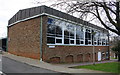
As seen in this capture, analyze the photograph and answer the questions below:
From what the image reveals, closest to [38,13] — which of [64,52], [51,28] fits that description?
[51,28]

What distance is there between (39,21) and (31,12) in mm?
2048

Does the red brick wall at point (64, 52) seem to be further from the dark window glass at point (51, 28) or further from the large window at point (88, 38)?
the large window at point (88, 38)

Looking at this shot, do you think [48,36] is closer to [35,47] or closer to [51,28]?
[51,28]

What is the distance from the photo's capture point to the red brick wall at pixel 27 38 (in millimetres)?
15648

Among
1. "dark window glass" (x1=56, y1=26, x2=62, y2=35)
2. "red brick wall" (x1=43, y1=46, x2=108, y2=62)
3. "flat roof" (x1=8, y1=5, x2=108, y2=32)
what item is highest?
"flat roof" (x1=8, y1=5, x2=108, y2=32)

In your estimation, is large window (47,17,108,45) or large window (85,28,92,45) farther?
large window (85,28,92,45)

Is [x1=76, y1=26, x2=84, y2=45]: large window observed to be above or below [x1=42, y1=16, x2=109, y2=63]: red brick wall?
above

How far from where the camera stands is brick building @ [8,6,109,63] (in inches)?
592

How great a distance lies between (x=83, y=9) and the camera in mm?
9148

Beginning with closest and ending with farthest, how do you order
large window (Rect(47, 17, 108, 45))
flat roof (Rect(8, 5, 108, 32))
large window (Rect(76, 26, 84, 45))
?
1. flat roof (Rect(8, 5, 108, 32))
2. large window (Rect(47, 17, 108, 45))
3. large window (Rect(76, 26, 84, 45))

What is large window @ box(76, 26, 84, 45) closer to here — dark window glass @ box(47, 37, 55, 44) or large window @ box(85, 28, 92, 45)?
large window @ box(85, 28, 92, 45)

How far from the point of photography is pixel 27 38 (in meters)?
17.1

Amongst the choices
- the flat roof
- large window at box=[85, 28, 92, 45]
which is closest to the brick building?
the flat roof

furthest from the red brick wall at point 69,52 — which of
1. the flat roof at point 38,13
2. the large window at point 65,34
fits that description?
the flat roof at point 38,13
